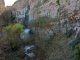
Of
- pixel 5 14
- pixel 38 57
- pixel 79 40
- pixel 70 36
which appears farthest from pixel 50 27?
pixel 5 14

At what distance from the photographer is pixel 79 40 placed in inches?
456

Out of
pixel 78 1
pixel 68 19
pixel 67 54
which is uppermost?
pixel 78 1

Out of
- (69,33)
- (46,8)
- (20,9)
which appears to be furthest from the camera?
(20,9)

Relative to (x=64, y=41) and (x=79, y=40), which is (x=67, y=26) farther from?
(x=79, y=40)

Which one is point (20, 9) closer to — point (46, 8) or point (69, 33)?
point (46, 8)

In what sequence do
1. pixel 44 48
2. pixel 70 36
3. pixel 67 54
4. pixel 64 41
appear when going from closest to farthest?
1. pixel 67 54
2. pixel 64 41
3. pixel 44 48
4. pixel 70 36

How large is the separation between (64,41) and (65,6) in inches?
207

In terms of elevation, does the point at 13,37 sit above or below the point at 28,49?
above

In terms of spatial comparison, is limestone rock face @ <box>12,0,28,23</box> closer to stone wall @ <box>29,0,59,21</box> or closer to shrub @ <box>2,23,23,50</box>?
stone wall @ <box>29,0,59,21</box>

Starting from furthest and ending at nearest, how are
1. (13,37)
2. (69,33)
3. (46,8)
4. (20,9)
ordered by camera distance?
(20,9) → (46,8) → (13,37) → (69,33)

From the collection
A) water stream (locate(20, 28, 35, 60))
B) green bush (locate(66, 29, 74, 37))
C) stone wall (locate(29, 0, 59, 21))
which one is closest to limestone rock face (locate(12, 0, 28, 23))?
stone wall (locate(29, 0, 59, 21))

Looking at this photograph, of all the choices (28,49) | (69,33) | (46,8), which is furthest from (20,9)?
(69,33)

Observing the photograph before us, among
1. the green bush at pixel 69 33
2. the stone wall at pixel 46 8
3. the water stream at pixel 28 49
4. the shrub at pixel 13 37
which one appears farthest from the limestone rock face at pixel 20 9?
the green bush at pixel 69 33

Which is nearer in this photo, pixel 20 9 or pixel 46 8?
pixel 46 8
